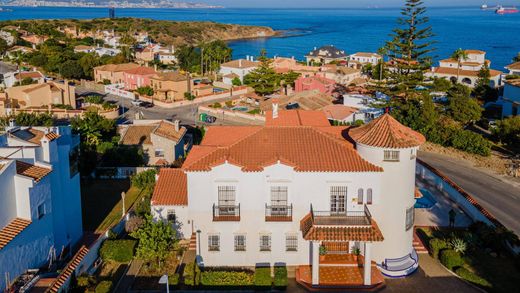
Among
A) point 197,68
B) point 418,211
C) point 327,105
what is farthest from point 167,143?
point 197,68

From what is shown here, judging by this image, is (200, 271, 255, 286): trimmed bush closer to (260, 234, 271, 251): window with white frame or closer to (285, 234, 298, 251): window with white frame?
(260, 234, 271, 251): window with white frame

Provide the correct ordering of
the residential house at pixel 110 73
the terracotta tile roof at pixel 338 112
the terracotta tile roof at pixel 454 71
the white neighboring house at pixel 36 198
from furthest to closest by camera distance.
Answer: the terracotta tile roof at pixel 454 71 → the residential house at pixel 110 73 → the terracotta tile roof at pixel 338 112 → the white neighboring house at pixel 36 198

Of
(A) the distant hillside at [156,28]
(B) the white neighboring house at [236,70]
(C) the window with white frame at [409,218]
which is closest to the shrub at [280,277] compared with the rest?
(C) the window with white frame at [409,218]

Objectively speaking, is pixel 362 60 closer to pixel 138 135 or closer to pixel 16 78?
pixel 16 78

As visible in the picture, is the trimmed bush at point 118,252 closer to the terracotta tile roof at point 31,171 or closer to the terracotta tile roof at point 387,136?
the terracotta tile roof at point 31,171

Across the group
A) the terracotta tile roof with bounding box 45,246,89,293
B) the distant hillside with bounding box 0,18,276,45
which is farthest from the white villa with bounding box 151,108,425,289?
the distant hillside with bounding box 0,18,276,45

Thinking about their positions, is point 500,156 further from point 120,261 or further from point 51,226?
point 51,226
